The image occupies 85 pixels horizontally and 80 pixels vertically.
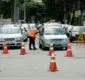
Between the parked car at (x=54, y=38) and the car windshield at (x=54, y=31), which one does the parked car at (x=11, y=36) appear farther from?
the car windshield at (x=54, y=31)

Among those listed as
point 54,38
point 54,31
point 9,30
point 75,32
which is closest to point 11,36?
point 9,30

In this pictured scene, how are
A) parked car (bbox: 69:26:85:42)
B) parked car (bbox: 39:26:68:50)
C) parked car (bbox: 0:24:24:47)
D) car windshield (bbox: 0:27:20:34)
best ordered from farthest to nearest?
1. parked car (bbox: 69:26:85:42)
2. car windshield (bbox: 0:27:20:34)
3. parked car (bbox: 0:24:24:47)
4. parked car (bbox: 39:26:68:50)

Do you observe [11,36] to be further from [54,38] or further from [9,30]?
[54,38]

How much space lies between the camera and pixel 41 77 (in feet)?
39.1

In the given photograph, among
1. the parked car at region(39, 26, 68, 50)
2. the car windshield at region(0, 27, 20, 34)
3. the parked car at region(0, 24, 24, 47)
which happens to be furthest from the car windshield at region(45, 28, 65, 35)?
the car windshield at region(0, 27, 20, 34)

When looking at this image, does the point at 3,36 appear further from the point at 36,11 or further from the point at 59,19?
the point at 36,11

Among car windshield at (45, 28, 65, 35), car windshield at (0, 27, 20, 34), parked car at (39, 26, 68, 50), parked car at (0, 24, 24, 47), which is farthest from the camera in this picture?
car windshield at (0, 27, 20, 34)

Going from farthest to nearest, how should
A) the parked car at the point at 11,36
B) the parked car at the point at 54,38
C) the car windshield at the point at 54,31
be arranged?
the car windshield at the point at 54,31 → the parked car at the point at 11,36 → the parked car at the point at 54,38

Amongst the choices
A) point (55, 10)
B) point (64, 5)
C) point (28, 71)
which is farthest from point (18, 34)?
point (55, 10)

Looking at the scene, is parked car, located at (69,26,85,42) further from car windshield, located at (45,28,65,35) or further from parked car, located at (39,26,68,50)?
parked car, located at (39,26,68,50)

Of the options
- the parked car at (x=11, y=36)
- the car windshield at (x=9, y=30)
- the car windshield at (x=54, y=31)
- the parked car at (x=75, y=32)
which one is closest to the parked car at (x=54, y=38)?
the car windshield at (x=54, y=31)

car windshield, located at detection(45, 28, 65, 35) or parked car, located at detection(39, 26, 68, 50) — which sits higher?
car windshield, located at detection(45, 28, 65, 35)

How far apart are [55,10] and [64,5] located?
8.80 metres

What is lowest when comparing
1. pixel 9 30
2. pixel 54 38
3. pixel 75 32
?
pixel 75 32
